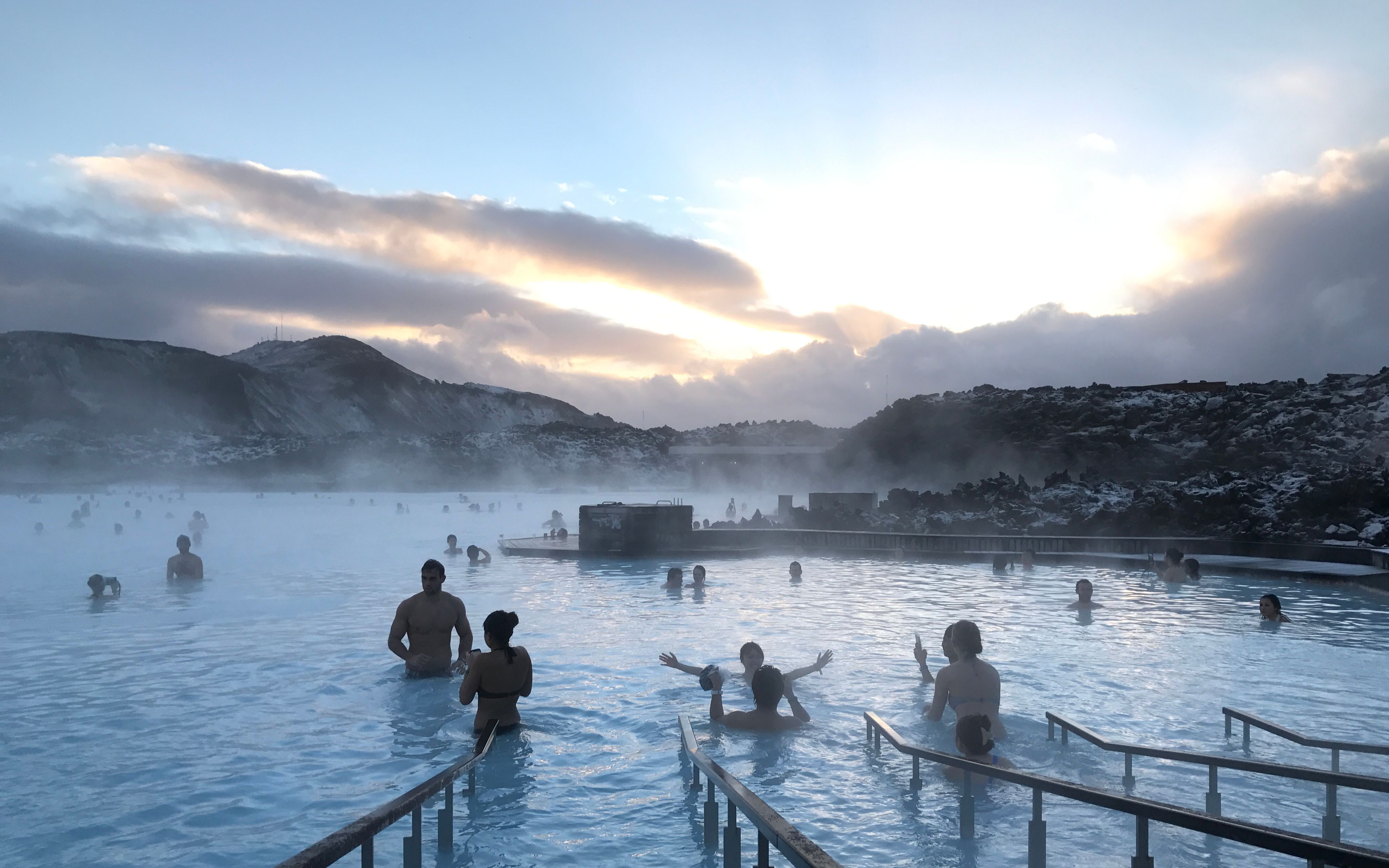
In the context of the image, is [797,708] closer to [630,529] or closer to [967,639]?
[967,639]

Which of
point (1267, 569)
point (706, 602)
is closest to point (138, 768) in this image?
point (706, 602)

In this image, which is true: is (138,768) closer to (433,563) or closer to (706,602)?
(433,563)

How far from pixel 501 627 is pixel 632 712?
235 centimetres

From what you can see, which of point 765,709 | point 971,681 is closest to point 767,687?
point 765,709

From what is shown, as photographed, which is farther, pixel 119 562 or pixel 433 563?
pixel 119 562

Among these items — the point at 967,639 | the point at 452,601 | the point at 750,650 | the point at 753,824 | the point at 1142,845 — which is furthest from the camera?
the point at 452,601

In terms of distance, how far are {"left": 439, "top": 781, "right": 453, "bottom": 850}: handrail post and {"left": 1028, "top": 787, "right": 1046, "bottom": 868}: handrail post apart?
3022 millimetres

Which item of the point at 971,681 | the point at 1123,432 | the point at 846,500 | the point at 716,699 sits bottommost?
the point at 716,699

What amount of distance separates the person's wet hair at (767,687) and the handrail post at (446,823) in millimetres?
2740

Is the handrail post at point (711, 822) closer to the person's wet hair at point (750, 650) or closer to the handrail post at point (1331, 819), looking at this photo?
the person's wet hair at point (750, 650)

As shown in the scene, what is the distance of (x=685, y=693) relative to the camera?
28.8 ft

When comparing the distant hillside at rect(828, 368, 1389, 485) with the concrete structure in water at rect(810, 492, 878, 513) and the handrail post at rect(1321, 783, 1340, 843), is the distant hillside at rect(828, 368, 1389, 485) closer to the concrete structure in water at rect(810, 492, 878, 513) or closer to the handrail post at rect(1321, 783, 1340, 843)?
the concrete structure in water at rect(810, 492, 878, 513)

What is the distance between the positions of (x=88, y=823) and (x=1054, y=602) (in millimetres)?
13823

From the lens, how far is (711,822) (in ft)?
15.7
